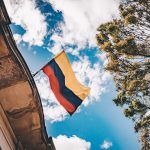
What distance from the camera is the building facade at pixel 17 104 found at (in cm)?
570

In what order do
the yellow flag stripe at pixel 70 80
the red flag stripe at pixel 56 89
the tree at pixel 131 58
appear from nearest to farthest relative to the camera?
the red flag stripe at pixel 56 89 < the yellow flag stripe at pixel 70 80 < the tree at pixel 131 58

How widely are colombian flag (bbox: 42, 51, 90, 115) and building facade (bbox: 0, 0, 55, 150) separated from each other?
0.53 m

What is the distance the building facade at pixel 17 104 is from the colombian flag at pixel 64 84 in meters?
0.53

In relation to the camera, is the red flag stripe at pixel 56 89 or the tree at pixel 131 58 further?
the tree at pixel 131 58

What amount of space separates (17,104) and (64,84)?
1.08 metres

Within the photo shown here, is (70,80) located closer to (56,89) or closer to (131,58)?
(56,89)

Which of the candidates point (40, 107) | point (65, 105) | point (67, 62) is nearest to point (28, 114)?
point (40, 107)

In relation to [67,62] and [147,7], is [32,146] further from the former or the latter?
[147,7]

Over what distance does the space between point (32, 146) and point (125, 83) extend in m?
8.60

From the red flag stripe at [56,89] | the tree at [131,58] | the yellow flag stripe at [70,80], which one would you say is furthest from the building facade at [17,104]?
the tree at [131,58]

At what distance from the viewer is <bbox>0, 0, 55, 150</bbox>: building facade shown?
5702 millimetres

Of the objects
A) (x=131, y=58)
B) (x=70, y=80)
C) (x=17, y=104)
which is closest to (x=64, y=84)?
(x=70, y=80)

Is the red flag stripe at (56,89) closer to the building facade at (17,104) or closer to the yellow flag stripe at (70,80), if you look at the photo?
the yellow flag stripe at (70,80)

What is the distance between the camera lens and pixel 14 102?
21.5ft
